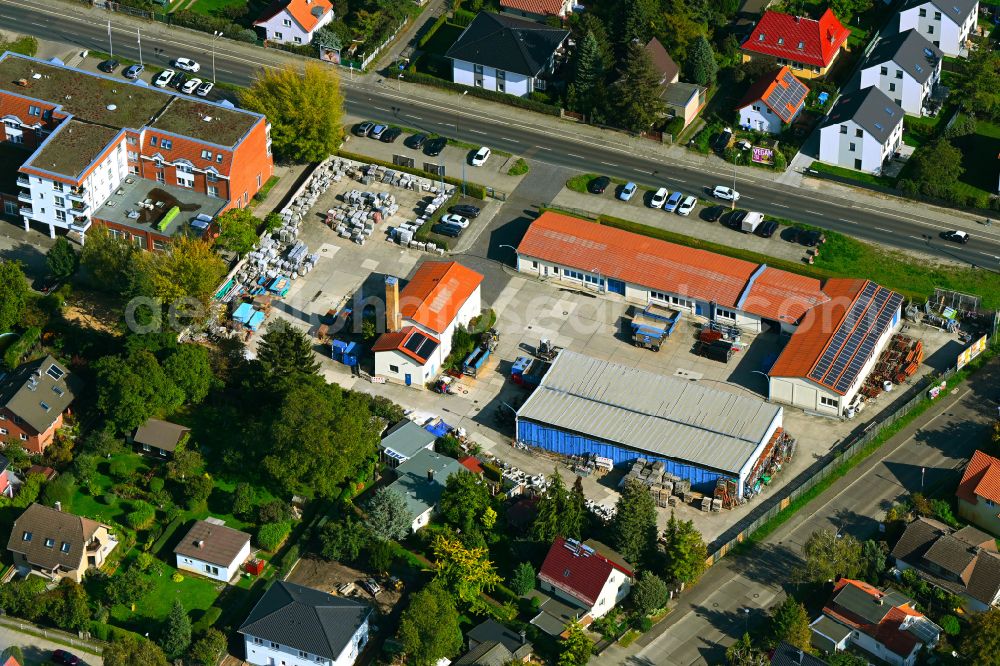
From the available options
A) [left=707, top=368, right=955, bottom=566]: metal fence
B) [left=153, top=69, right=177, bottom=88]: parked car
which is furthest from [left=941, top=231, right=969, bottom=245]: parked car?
[left=153, top=69, right=177, bottom=88]: parked car

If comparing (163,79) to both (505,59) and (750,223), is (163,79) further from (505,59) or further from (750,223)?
(750,223)

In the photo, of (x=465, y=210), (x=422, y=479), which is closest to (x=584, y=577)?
(x=422, y=479)

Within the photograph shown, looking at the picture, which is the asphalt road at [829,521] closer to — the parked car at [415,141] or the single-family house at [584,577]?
the single-family house at [584,577]

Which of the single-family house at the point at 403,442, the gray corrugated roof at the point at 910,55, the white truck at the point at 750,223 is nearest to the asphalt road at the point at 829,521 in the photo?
the single-family house at the point at 403,442

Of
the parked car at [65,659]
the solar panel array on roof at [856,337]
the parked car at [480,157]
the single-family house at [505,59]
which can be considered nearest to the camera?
the parked car at [65,659]

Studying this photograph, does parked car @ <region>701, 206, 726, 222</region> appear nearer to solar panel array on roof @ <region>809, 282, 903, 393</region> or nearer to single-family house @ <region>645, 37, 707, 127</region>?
single-family house @ <region>645, 37, 707, 127</region>

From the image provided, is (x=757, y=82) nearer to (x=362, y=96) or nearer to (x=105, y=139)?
(x=362, y=96)
